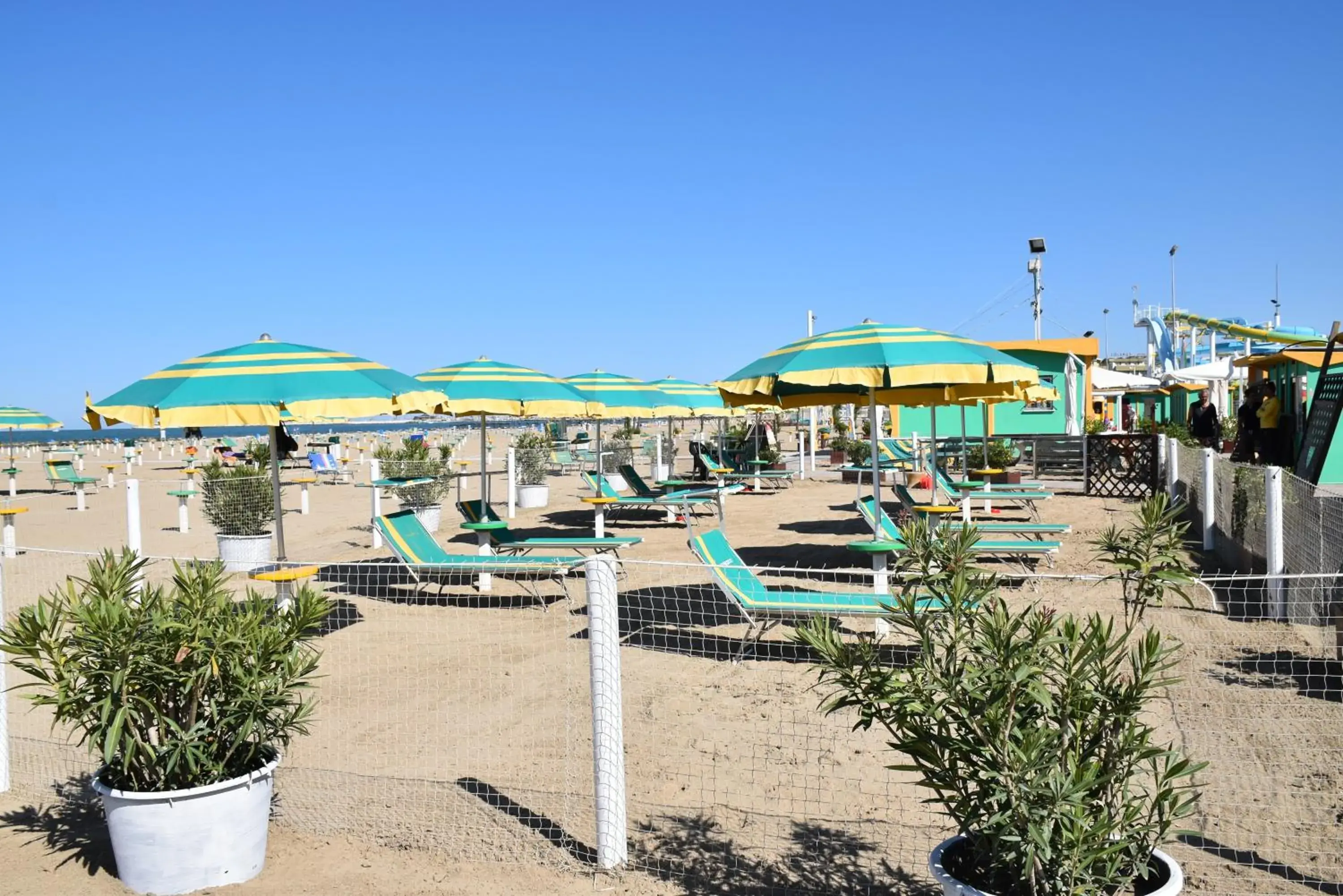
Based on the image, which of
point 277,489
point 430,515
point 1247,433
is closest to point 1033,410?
point 1247,433

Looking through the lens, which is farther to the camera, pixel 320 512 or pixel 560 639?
pixel 320 512

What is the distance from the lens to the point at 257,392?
7.36 m

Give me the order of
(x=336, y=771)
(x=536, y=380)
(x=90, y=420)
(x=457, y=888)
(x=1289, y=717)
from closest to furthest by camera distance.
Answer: (x=457, y=888), (x=336, y=771), (x=1289, y=717), (x=90, y=420), (x=536, y=380)

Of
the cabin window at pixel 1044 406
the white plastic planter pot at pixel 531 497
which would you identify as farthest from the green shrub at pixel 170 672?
the cabin window at pixel 1044 406

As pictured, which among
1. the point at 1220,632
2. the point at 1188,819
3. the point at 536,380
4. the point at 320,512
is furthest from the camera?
the point at 320,512

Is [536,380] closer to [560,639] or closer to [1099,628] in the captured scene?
[560,639]

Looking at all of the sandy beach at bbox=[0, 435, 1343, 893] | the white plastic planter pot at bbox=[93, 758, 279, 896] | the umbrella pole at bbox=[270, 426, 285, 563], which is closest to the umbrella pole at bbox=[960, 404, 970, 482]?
the sandy beach at bbox=[0, 435, 1343, 893]

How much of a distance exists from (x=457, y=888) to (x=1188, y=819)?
2.79 m

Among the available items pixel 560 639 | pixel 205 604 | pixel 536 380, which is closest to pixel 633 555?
pixel 536 380

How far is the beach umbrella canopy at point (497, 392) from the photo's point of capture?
1029 centimetres

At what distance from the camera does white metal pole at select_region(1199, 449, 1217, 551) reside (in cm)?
1142

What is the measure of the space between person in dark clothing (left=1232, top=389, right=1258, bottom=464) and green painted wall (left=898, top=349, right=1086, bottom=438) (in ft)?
19.5

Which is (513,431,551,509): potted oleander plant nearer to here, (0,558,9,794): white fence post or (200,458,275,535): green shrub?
(200,458,275,535): green shrub

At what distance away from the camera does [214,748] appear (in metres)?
3.91
